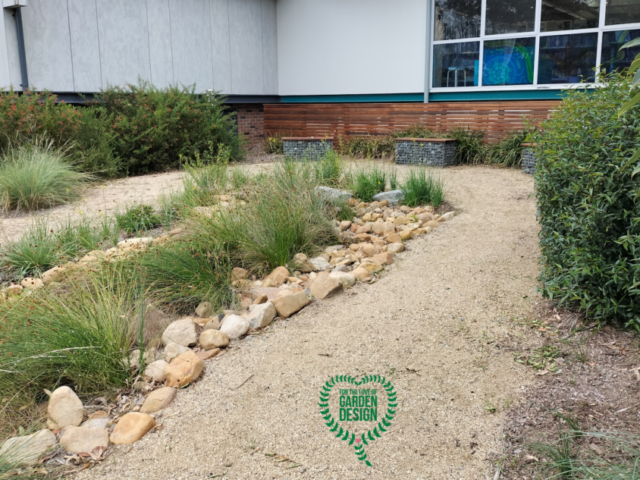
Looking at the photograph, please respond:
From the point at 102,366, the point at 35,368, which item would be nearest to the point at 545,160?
the point at 102,366

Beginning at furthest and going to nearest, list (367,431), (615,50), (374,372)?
1. (615,50)
2. (374,372)
3. (367,431)

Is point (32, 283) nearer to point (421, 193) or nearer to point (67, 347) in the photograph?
point (67, 347)

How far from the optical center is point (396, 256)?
4.95 meters

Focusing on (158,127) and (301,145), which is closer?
(158,127)

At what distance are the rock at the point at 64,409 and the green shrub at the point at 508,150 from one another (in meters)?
8.72

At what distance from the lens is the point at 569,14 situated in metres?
11.0

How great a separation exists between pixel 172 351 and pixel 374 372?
48.0 inches

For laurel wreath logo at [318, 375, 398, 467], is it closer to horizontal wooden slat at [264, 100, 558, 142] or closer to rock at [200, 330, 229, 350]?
rock at [200, 330, 229, 350]

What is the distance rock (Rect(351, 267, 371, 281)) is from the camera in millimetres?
4434

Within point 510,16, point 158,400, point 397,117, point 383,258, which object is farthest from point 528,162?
point 158,400

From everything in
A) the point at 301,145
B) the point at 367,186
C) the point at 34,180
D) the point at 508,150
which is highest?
the point at 301,145

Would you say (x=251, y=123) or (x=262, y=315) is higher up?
(x=251, y=123)

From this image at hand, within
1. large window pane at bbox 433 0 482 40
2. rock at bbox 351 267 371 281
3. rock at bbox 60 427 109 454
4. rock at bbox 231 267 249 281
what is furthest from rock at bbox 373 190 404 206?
large window pane at bbox 433 0 482 40

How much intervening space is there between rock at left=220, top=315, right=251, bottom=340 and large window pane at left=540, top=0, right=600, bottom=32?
32.6 feet
